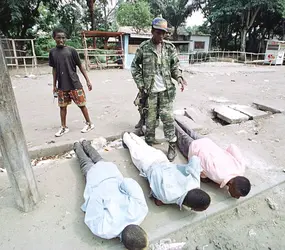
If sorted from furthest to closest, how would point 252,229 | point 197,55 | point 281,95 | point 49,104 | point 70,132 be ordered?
point 197,55
point 281,95
point 49,104
point 70,132
point 252,229

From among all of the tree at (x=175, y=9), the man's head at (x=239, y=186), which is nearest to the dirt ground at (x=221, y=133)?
the man's head at (x=239, y=186)

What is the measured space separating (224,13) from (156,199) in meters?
20.7

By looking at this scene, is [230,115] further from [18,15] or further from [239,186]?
[18,15]

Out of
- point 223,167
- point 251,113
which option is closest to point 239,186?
point 223,167

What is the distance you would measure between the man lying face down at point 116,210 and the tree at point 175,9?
23.6 meters

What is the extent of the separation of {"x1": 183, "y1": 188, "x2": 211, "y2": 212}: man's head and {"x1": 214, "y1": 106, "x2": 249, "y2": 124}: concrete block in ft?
9.05

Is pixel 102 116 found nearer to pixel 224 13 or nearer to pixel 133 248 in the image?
pixel 133 248

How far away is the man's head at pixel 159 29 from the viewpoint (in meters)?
2.26

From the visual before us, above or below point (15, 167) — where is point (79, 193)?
below

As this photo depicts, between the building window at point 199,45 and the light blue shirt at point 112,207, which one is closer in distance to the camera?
the light blue shirt at point 112,207

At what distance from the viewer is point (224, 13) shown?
18.5 metres

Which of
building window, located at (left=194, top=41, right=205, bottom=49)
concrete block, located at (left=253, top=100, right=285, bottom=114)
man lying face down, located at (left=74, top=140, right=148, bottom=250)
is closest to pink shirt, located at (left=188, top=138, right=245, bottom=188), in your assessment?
man lying face down, located at (left=74, top=140, right=148, bottom=250)

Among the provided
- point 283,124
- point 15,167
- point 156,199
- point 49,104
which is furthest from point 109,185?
point 49,104

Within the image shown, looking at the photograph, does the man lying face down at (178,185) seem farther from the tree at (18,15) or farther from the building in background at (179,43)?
the tree at (18,15)
